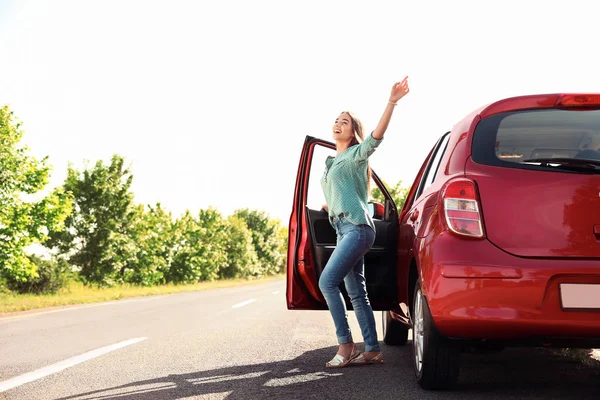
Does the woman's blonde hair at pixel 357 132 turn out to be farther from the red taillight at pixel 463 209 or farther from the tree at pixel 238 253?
the tree at pixel 238 253

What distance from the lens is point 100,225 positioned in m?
54.8

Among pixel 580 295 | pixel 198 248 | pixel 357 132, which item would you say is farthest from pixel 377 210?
pixel 198 248

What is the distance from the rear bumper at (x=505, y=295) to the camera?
11.3ft

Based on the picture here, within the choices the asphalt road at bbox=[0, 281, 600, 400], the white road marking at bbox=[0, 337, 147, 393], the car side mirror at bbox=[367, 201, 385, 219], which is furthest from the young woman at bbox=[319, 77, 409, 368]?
the white road marking at bbox=[0, 337, 147, 393]

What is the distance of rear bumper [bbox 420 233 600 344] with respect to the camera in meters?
3.44

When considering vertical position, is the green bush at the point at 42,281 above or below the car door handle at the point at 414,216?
below

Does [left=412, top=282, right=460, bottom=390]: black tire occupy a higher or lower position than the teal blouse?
lower

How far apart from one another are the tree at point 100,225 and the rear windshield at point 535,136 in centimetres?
5127

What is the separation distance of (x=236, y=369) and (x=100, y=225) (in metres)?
52.2

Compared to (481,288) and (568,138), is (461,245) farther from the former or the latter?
(568,138)

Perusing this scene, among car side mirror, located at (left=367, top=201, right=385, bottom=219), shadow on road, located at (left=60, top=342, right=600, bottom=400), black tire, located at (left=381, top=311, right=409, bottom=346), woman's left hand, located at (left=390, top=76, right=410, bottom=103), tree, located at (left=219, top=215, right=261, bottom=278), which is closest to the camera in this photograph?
shadow on road, located at (left=60, top=342, right=600, bottom=400)

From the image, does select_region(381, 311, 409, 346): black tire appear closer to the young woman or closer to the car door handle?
the young woman

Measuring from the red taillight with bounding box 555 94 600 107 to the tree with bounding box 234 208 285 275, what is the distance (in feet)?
323

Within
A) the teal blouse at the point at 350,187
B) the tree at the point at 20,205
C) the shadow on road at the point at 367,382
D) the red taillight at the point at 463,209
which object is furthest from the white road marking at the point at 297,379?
the tree at the point at 20,205
